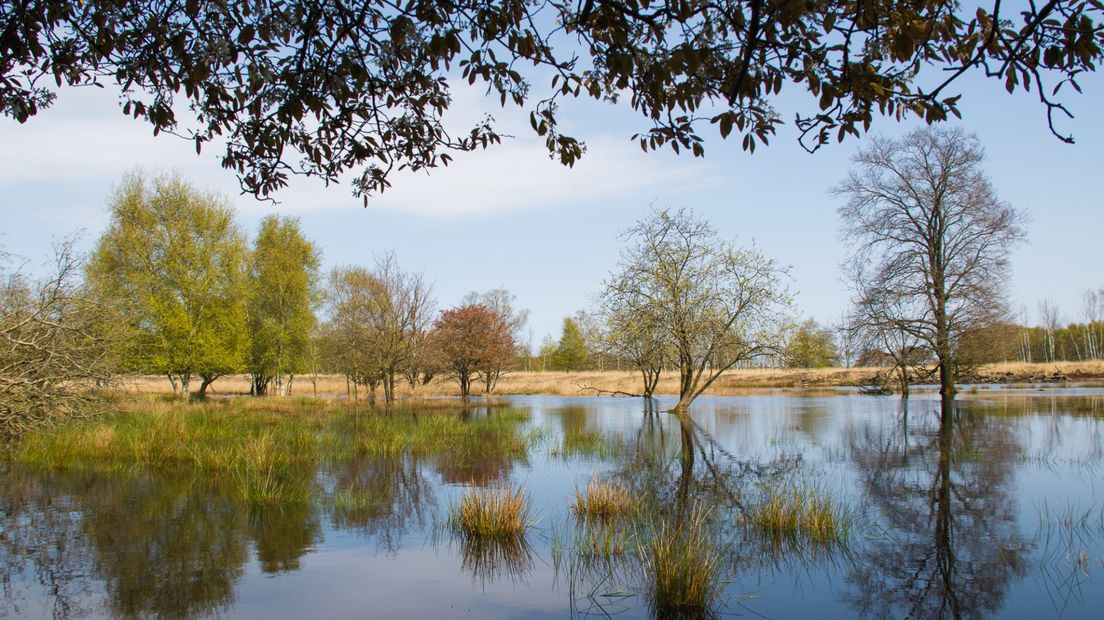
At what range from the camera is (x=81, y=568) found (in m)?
7.44

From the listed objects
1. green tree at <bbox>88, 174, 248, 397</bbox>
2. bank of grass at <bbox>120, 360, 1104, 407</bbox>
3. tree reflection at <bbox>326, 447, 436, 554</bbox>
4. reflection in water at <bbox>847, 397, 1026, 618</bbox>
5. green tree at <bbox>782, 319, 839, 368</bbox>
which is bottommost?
bank of grass at <bbox>120, 360, 1104, 407</bbox>

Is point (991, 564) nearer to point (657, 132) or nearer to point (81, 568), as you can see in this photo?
point (657, 132)

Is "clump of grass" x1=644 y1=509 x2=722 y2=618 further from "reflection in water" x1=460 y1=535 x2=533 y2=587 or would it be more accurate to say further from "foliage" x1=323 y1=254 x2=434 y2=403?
"foliage" x1=323 y1=254 x2=434 y2=403

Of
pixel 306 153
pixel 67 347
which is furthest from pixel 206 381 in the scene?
pixel 306 153

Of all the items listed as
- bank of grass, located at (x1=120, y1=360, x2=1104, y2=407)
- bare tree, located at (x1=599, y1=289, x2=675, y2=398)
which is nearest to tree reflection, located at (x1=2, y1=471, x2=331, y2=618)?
bare tree, located at (x1=599, y1=289, x2=675, y2=398)

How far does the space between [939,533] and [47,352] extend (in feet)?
50.6

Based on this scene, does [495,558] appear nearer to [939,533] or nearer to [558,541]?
[558,541]

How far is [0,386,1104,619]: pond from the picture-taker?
6645 mm

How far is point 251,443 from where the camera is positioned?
46.2 ft

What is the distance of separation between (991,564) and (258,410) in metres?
25.0

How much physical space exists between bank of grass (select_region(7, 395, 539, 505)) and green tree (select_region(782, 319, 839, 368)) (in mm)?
11612

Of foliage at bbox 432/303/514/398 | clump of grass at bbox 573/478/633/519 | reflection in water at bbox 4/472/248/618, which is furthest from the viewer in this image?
foliage at bbox 432/303/514/398

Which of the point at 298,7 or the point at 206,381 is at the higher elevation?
the point at 298,7

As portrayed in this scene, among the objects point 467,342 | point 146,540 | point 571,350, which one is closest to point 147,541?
point 146,540
